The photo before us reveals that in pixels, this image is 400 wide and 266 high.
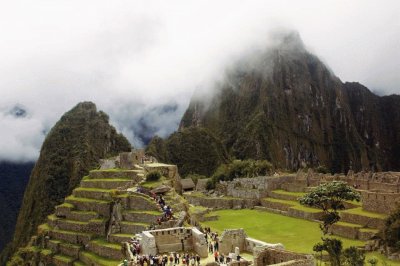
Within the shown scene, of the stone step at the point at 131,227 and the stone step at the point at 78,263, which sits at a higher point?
the stone step at the point at 131,227

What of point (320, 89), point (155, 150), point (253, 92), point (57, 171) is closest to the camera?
point (57, 171)

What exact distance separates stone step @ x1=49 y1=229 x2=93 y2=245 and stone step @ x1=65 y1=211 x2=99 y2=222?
4.02 ft

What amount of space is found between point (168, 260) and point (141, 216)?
16075 millimetres

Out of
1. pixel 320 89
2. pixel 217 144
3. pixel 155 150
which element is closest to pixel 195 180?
pixel 155 150

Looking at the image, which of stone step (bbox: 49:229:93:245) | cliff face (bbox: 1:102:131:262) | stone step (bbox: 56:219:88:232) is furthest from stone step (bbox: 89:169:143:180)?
cliff face (bbox: 1:102:131:262)

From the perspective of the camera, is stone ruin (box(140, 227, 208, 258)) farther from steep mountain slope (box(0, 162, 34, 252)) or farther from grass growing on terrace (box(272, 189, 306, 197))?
steep mountain slope (box(0, 162, 34, 252))

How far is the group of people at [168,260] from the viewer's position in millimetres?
18297

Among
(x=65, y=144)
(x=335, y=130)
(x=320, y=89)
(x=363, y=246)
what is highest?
(x=320, y=89)

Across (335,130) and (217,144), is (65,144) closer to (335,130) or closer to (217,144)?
(217,144)

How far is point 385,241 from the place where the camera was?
36.3 meters

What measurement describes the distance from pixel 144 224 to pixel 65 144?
202 ft

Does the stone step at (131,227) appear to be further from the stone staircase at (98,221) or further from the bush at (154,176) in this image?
the bush at (154,176)

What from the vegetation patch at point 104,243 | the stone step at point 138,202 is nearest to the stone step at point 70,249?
the vegetation patch at point 104,243

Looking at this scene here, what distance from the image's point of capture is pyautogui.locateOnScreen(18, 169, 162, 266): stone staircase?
35531 mm
